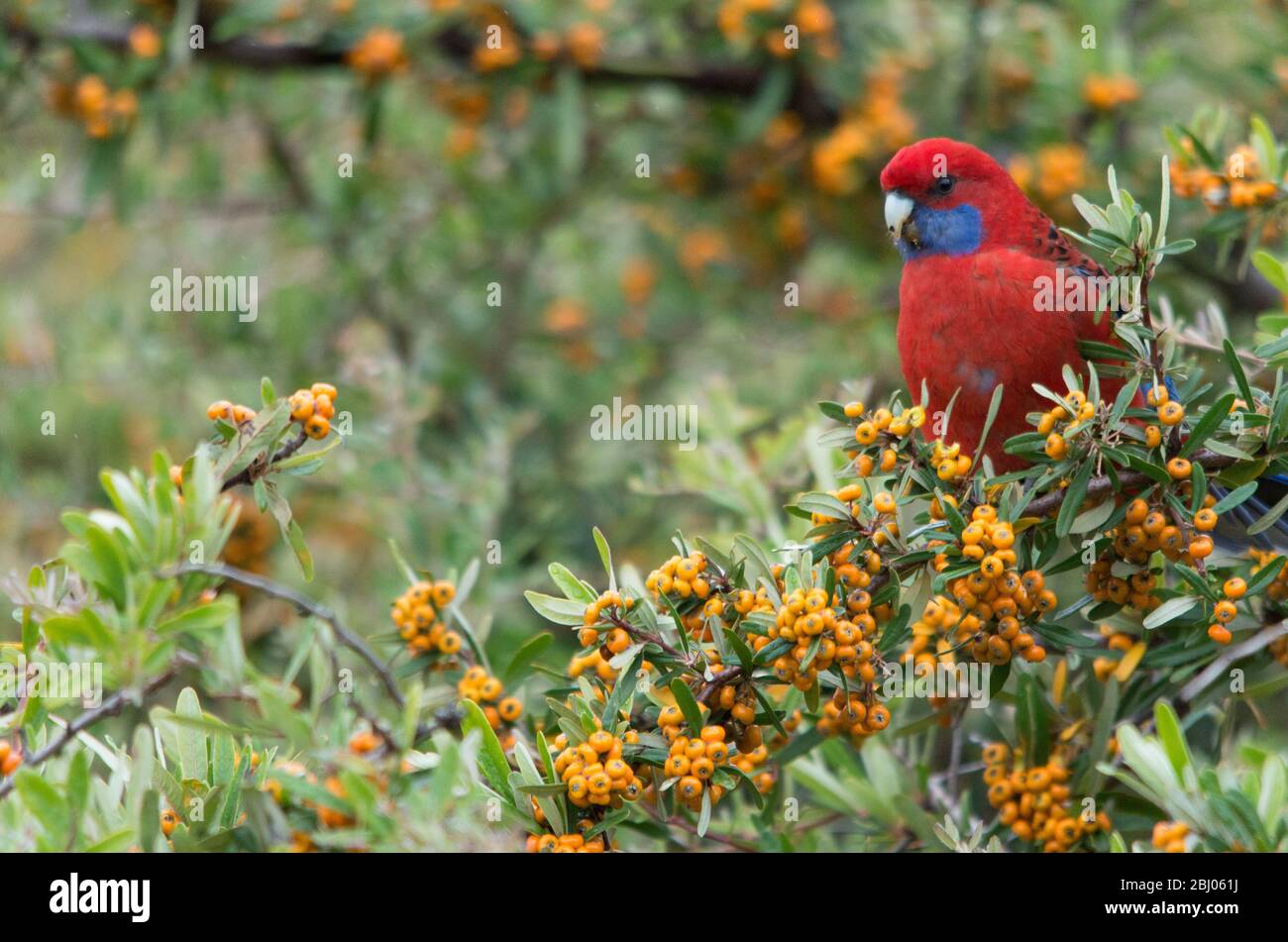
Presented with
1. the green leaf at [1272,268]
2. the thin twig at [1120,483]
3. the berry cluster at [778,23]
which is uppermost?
the berry cluster at [778,23]

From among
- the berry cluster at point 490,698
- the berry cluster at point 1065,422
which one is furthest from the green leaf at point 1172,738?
the berry cluster at point 490,698

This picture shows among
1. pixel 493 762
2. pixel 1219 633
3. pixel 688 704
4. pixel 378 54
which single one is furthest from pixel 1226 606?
pixel 378 54

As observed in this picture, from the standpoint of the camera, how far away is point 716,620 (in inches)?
64.8

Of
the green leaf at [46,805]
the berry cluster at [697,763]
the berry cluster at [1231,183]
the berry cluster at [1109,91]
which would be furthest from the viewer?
the berry cluster at [1109,91]

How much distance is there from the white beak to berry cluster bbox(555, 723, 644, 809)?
1.32 metres

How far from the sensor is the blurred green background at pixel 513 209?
3199 millimetres

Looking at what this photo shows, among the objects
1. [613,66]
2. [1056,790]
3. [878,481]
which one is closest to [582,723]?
[878,481]

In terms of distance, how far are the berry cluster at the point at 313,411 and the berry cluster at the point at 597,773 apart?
50 cm

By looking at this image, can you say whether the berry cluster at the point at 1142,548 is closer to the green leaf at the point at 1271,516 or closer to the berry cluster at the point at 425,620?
the green leaf at the point at 1271,516

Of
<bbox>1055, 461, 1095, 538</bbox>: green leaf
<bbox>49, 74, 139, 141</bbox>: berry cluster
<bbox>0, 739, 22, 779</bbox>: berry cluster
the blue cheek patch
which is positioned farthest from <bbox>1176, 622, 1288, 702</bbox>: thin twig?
<bbox>49, 74, 139, 141</bbox>: berry cluster

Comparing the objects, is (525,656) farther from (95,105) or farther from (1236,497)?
(95,105)
